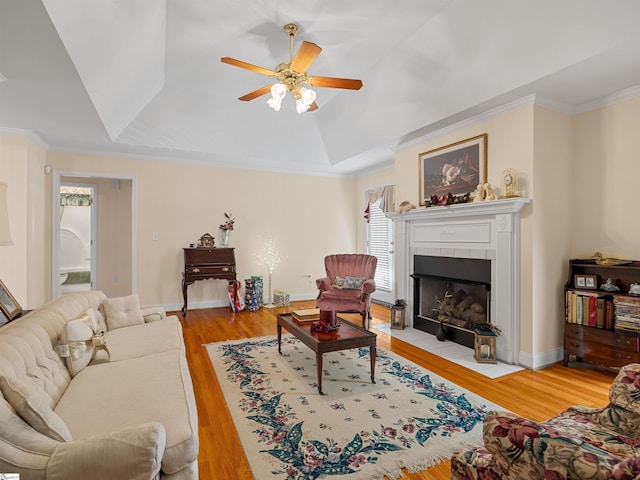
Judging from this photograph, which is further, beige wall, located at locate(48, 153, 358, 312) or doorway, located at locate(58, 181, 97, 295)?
doorway, located at locate(58, 181, 97, 295)

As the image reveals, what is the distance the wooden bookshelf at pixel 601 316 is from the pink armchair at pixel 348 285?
2.17 metres

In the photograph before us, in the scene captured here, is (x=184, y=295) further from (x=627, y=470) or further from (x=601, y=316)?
(x=627, y=470)

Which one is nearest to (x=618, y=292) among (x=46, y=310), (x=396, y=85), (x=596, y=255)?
(x=596, y=255)

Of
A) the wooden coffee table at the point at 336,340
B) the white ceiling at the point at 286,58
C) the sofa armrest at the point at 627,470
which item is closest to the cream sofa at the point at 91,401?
the wooden coffee table at the point at 336,340

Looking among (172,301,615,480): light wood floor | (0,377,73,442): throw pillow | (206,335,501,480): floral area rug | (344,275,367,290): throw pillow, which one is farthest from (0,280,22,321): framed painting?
(344,275,367,290): throw pillow

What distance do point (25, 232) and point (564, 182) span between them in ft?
21.2

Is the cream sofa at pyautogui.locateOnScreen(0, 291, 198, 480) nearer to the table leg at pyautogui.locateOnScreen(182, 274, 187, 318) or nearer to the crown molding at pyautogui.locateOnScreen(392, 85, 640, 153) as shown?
the table leg at pyautogui.locateOnScreen(182, 274, 187, 318)

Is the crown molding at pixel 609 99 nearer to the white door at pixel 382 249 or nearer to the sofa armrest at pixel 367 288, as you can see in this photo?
the sofa armrest at pixel 367 288

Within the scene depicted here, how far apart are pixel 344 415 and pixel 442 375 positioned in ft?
3.99

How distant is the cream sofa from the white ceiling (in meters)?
1.92

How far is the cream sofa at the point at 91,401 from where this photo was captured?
1142 mm

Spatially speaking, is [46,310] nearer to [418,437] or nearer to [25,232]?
[418,437]

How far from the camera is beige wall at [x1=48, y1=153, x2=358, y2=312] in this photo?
5.59 metres

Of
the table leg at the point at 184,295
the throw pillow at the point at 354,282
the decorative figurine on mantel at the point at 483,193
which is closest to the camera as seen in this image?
the decorative figurine on mantel at the point at 483,193
